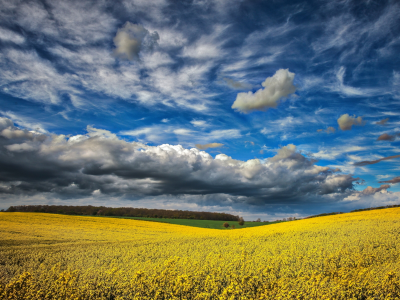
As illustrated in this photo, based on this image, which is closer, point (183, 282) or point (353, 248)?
point (183, 282)

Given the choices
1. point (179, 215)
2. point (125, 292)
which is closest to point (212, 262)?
point (125, 292)

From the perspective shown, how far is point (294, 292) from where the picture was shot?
236 inches

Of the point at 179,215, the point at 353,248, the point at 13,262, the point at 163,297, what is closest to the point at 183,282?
the point at 163,297

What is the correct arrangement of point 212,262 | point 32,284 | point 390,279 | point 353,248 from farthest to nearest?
point 353,248, point 212,262, point 32,284, point 390,279

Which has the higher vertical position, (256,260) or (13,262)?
(256,260)

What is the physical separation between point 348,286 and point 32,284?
33.2 feet

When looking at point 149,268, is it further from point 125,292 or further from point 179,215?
point 179,215

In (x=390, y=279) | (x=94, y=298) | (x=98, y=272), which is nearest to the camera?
(x=390, y=279)

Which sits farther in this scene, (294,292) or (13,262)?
(13,262)

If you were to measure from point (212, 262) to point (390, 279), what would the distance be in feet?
19.3

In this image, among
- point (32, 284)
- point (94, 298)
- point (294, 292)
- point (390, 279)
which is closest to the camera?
point (294, 292)

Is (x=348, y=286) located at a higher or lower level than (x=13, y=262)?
higher

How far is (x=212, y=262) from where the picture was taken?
927 cm

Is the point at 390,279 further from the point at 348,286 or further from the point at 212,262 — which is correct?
the point at 212,262
